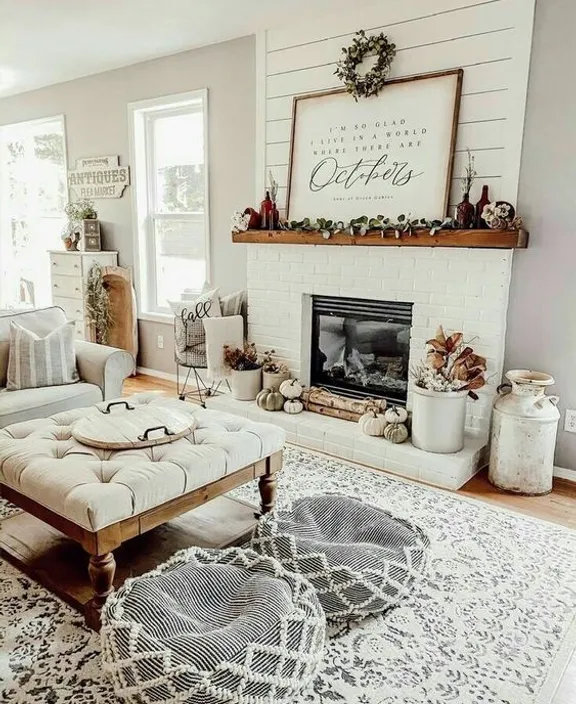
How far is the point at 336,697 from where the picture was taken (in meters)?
1.66

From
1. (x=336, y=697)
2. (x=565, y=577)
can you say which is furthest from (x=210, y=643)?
(x=565, y=577)

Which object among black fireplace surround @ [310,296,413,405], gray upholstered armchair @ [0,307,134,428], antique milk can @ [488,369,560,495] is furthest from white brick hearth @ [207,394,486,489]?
gray upholstered armchair @ [0,307,134,428]

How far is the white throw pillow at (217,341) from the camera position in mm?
4051

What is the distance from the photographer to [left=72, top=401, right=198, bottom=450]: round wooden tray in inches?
88.9

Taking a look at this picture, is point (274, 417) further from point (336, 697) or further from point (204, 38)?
point (204, 38)

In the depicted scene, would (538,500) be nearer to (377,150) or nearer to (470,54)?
(377,150)

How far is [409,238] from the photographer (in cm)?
330

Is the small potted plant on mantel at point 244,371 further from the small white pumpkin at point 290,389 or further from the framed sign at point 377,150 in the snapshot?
the framed sign at point 377,150

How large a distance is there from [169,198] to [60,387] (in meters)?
2.35

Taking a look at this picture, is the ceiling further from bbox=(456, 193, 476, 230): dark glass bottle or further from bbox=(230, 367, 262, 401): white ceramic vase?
bbox=(230, 367, 262, 401): white ceramic vase

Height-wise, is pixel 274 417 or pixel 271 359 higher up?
pixel 271 359

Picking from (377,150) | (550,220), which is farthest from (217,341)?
(550,220)

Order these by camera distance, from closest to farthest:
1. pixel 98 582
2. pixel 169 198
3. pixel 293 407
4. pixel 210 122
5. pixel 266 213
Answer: pixel 98 582 → pixel 293 407 → pixel 266 213 → pixel 210 122 → pixel 169 198

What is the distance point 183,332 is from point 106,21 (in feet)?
7.02
